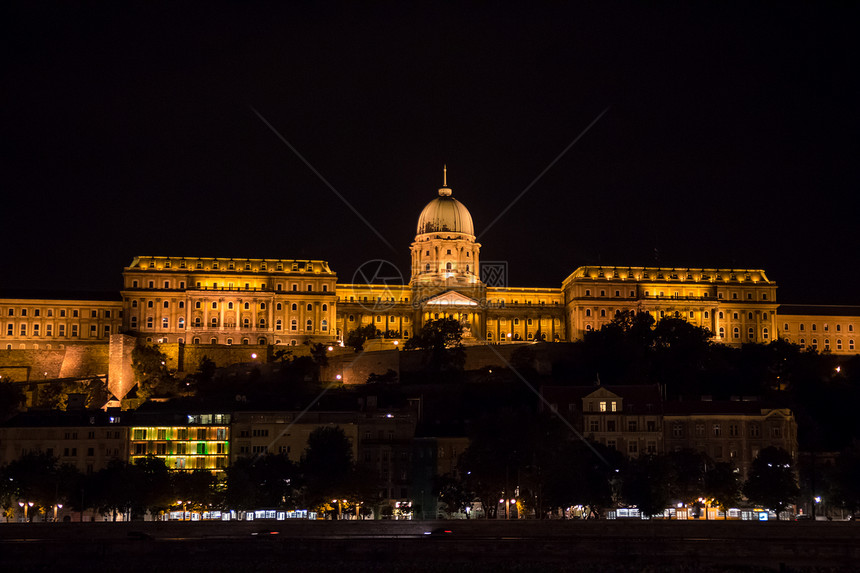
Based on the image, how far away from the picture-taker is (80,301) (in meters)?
152

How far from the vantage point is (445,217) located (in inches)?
6668

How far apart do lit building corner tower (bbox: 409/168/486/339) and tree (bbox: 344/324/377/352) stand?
313 inches

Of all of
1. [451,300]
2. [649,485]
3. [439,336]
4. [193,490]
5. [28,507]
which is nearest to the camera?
[649,485]

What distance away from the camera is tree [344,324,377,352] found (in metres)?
148

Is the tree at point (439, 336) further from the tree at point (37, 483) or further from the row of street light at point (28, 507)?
the row of street light at point (28, 507)

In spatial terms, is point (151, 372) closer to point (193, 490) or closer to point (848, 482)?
point (193, 490)

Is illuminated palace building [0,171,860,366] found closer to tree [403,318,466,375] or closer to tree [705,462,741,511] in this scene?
tree [403,318,466,375]

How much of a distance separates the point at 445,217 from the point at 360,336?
24.9 m

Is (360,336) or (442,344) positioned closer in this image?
(442,344)

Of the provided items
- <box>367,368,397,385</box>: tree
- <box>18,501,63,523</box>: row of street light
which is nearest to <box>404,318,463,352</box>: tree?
<box>367,368,397,385</box>: tree

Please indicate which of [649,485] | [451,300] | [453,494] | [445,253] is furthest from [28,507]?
[445,253]

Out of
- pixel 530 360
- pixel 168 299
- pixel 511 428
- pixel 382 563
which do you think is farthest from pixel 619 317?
pixel 382 563

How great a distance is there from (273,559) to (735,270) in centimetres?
10811

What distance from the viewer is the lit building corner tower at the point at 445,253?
533 feet
